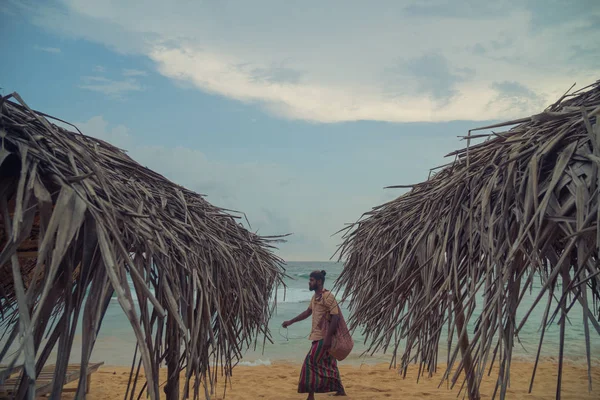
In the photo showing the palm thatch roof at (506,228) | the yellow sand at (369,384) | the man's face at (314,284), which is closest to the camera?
the palm thatch roof at (506,228)

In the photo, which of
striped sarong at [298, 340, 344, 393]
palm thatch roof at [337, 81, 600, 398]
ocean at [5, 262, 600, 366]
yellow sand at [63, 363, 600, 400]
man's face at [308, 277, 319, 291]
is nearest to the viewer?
palm thatch roof at [337, 81, 600, 398]

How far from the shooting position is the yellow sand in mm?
6742

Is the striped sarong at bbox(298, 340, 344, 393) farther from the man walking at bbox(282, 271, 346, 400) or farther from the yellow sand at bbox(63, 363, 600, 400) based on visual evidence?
the yellow sand at bbox(63, 363, 600, 400)

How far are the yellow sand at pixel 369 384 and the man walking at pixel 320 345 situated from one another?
28.6 inches

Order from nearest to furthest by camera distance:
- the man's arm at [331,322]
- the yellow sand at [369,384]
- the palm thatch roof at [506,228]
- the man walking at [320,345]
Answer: the palm thatch roof at [506,228]
the man's arm at [331,322]
the man walking at [320,345]
the yellow sand at [369,384]

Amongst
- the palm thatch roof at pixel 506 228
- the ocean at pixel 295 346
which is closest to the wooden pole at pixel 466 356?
the palm thatch roof at pixel 506 228

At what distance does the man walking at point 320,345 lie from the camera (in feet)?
18.3

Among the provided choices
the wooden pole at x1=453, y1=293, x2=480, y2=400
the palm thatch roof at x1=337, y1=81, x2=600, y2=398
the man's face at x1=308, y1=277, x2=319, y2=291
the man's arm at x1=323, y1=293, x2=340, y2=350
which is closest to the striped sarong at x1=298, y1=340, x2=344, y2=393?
the man's arm at x1=323, y1=293, x2=340, y2=350

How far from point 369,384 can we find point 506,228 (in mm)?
5969

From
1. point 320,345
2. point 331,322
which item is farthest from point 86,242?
point 320,345

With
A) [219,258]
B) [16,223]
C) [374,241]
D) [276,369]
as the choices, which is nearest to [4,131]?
[16,223]

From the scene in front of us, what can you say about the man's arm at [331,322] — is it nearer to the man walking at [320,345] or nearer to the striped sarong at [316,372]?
the man walking at [320,345]

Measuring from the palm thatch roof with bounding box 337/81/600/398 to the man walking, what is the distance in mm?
1905

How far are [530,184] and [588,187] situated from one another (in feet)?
0.70
